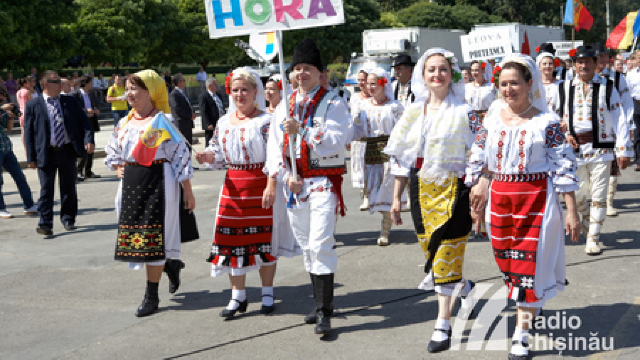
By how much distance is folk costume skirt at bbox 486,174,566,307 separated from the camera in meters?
4.69

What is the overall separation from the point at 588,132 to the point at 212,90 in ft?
31.9

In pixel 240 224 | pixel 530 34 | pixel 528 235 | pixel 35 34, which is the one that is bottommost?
pixel 240 224

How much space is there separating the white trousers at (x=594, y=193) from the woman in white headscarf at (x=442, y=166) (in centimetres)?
308

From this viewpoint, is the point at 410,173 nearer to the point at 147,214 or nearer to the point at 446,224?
the point at 446,224

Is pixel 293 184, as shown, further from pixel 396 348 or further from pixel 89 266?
pixel 89 266

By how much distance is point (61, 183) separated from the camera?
32.0 ft

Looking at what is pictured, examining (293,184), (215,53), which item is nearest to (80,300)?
(293,184)

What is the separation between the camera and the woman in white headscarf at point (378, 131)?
8617 mm

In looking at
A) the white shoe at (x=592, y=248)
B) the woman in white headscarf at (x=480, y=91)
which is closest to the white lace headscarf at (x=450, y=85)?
the white shoe at (x=592, y=248)

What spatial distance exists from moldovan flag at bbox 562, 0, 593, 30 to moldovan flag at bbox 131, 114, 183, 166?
16114 millimetres

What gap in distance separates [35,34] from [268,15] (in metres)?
27.8

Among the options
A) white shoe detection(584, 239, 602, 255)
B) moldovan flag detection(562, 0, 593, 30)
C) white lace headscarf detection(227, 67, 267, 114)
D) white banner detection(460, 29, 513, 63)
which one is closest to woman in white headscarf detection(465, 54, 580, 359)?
white lace headscarf detection(227, 67, 267, 114)

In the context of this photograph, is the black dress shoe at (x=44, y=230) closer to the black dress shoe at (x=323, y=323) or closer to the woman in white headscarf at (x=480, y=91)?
the black dress shoe at (x=323, y=323)

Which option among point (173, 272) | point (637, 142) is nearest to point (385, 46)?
point (637, 142)
